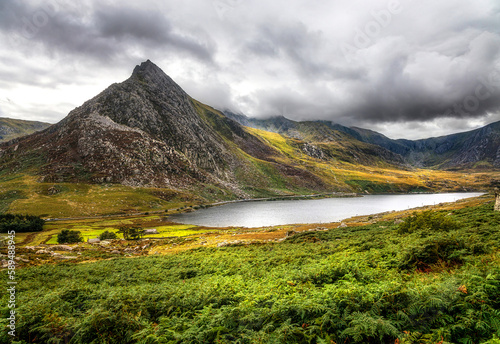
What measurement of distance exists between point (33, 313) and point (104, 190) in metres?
180

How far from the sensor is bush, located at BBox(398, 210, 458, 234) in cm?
2128

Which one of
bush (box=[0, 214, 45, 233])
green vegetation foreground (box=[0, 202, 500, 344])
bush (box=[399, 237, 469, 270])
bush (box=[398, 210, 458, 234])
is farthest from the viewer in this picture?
bush (box=[0, 214, 45, 233])

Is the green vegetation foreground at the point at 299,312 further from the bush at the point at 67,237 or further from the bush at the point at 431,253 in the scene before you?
the bush at the point at 67,237

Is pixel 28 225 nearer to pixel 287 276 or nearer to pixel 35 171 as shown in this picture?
pixel 287 276

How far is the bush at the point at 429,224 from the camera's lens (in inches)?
838

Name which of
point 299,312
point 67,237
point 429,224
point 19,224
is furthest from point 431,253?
point 19,224

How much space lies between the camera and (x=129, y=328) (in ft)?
A: 27.5

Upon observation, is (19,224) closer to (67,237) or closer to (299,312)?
(67,237)

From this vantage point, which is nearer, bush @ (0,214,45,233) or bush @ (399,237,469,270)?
bush @ (399,237,469,270)

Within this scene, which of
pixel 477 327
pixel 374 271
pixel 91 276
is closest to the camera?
pixel 477 327

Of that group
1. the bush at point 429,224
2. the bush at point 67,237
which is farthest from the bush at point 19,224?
the bush at point 429,224

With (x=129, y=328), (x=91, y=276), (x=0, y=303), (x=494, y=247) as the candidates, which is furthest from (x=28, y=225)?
(x=494, y=247)

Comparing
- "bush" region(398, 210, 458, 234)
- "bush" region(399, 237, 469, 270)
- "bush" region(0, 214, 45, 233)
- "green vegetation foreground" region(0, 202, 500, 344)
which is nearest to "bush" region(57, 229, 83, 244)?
"bush" region(0, 214, 45, 233)

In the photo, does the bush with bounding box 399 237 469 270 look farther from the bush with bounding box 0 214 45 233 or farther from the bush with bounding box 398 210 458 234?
the bush with bounding box 0 214 45 233
